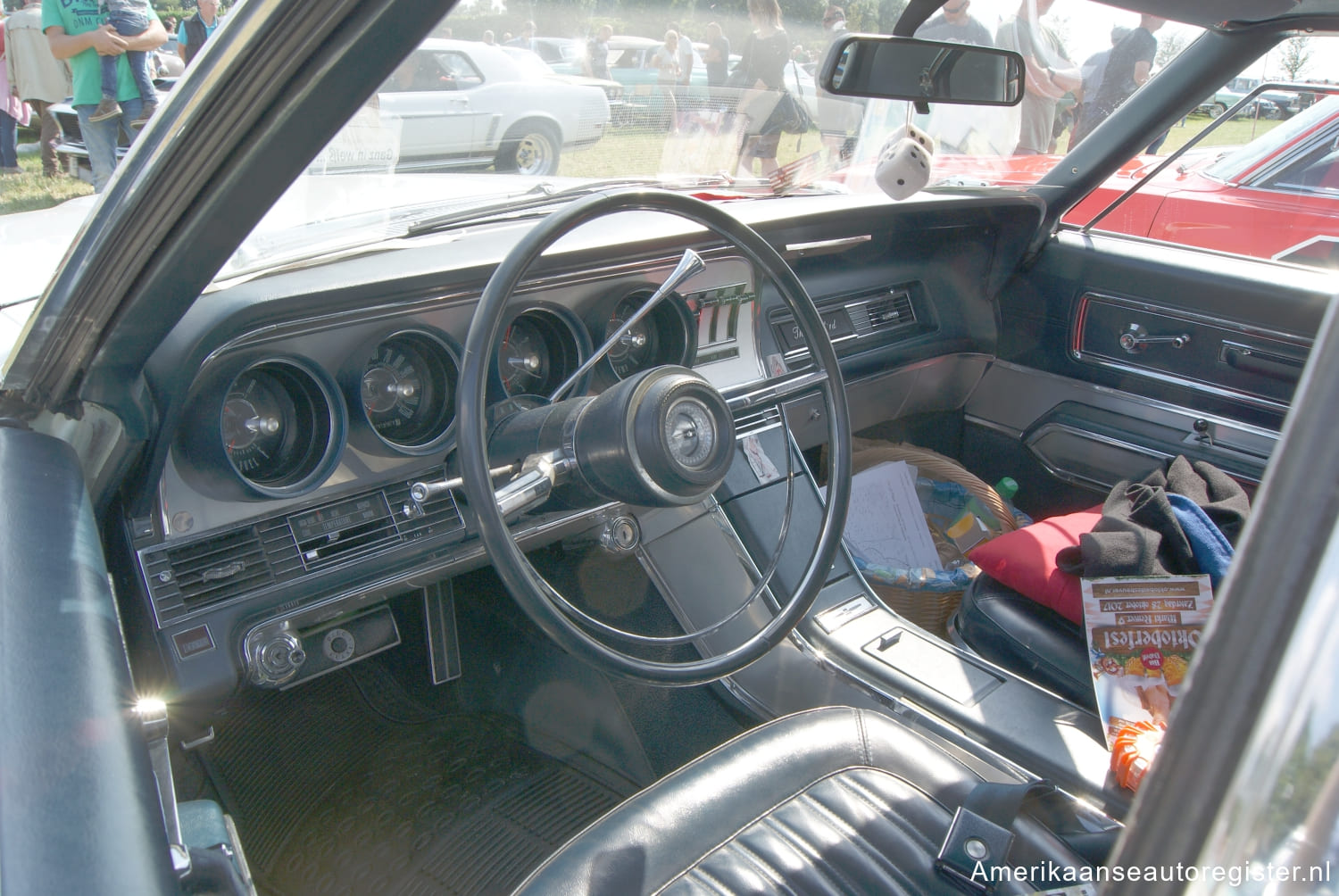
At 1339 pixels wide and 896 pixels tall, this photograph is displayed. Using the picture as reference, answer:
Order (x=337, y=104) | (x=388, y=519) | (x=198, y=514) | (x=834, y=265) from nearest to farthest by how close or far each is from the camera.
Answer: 1. (x=337, y=104)
2. (x=198, y=514)
3. (x=388, y=519)
4. (x=834, y=265)

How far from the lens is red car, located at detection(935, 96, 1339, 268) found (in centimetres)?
249

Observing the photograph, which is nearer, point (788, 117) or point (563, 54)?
point (563, 54)

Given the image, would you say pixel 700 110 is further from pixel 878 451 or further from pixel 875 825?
pixel 875 825

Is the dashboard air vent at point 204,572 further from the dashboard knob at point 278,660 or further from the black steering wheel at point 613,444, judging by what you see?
the black steering wheel at point 613,444

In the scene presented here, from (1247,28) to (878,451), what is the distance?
1422mm

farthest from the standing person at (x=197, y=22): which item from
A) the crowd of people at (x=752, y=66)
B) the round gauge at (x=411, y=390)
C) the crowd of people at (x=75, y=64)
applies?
the crowd of people at (x=75, y=64)

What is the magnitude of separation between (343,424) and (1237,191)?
245cm

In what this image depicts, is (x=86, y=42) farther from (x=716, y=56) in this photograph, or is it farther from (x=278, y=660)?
(x=278, y=660)

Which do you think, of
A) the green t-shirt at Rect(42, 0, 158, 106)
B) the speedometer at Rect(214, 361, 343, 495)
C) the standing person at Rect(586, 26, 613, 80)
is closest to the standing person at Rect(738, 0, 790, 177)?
the standing person at Rect(586, 26, 613, 80)

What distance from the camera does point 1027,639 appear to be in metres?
1.98

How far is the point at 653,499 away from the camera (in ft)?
4.63

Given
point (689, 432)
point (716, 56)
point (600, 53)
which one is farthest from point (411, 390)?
point (716, 56)

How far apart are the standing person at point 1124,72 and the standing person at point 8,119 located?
3.64 metres

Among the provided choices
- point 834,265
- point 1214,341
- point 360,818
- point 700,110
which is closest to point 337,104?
point 700,110
